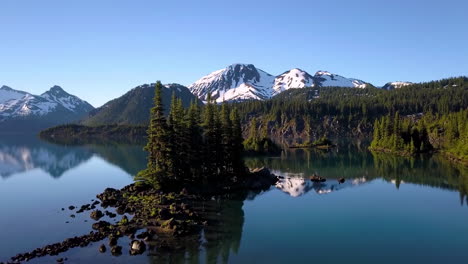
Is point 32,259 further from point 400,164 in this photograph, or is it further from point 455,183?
point 400,164

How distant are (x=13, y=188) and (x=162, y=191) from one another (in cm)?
4303

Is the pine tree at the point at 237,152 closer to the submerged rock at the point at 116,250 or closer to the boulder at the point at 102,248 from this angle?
the submerged rock at the point at 116,250

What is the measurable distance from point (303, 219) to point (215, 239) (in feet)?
58.6

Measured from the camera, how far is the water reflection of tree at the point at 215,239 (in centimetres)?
4100

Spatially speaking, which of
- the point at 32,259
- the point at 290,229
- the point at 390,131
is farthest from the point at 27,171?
the point at 390,131

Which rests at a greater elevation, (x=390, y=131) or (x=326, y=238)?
(x=390, y=131)

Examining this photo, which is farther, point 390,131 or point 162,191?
point 390,131

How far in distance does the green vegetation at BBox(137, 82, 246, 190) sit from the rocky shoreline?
353 centimetres

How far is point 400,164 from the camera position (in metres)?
126

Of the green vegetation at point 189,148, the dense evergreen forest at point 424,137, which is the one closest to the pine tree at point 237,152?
the green vegetation at point 189,148

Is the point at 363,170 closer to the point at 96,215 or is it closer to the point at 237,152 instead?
the point at 237,152

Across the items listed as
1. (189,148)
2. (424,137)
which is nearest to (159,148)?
(189,148)

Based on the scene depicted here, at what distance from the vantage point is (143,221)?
5303 cm

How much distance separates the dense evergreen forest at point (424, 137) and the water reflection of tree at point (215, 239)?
330 feet
